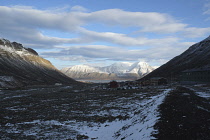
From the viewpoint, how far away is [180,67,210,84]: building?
262 feet

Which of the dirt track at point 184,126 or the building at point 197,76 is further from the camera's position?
the building at point 197,76

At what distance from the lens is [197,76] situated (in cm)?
8775

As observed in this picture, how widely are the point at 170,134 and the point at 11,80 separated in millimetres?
140924

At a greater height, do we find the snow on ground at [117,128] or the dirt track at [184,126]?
the dirt track at [184,126]

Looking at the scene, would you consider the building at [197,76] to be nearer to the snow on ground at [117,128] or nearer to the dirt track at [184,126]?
the dirt track at [184,126]

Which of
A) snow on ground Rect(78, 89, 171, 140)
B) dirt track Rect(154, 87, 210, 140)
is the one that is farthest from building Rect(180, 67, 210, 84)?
snow on ground Rect(78, 89, 171, 140)

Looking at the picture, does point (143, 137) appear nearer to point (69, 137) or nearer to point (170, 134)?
point (170, 134)

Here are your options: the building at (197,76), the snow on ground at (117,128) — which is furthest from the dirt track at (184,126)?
the building at (197,76)

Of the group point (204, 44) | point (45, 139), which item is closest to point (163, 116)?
point (45, 139)

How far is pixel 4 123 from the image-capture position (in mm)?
23328

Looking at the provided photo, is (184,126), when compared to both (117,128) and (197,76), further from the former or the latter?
(197,76)

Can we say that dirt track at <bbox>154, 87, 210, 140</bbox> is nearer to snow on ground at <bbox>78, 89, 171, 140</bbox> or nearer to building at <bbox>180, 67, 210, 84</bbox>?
snow on ground at <bbox>78, 89, 171, 140</bbox>

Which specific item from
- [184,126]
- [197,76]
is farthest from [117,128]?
[197,76]

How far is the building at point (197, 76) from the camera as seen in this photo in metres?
79.8
